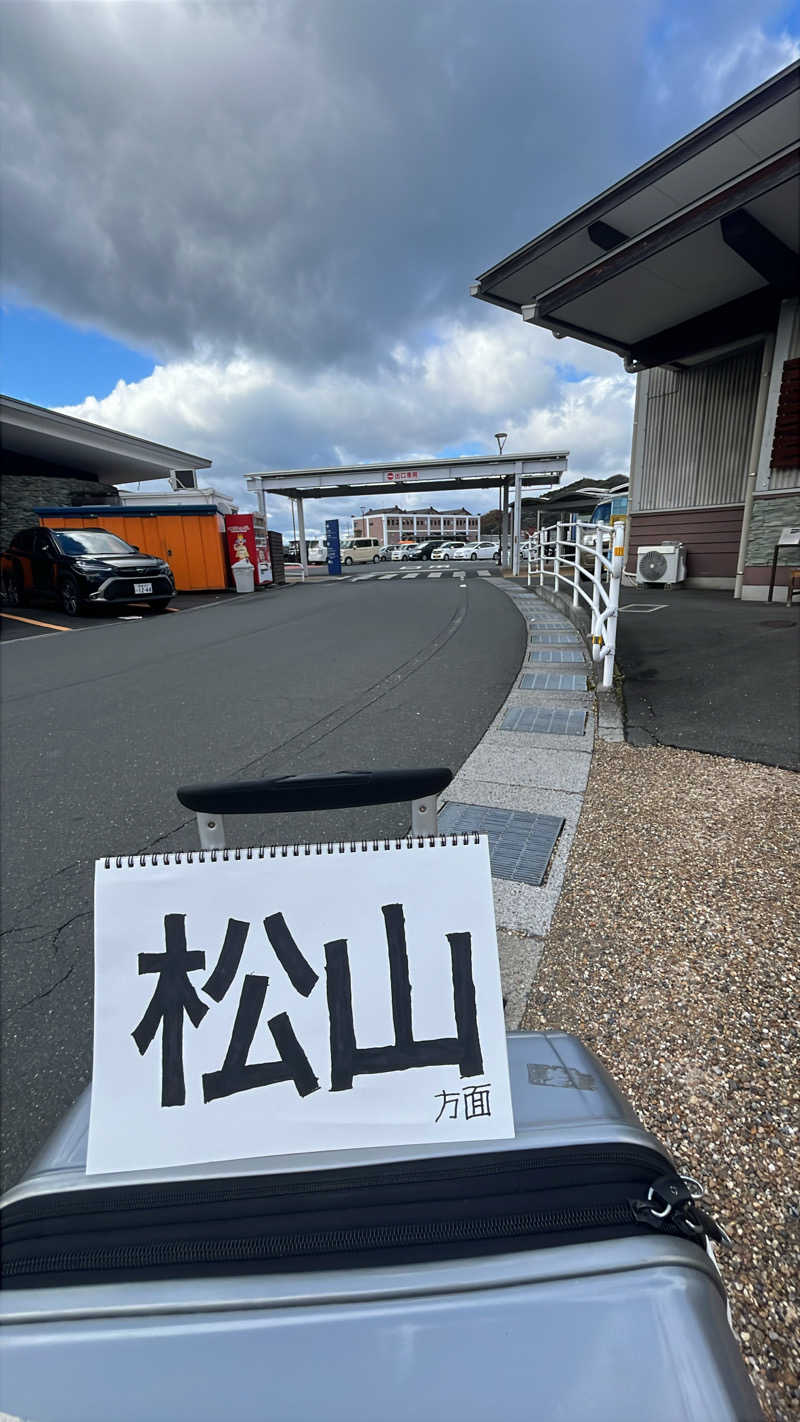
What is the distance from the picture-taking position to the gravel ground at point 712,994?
1.10 meters

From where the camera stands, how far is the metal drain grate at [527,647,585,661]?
19.1 ft

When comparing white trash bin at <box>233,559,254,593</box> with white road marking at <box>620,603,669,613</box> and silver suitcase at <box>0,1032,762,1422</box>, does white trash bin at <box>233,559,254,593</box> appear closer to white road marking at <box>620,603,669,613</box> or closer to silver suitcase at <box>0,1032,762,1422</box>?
white road marking at <box>620,603,669,613</box>

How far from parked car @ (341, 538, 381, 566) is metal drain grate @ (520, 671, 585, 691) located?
131ft

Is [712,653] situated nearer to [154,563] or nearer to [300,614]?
[300,614]

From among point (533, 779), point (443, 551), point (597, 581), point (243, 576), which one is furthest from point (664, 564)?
point (443, 551)

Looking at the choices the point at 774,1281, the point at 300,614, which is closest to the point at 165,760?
the point at 774,1281

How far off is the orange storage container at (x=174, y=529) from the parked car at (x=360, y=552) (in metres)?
27.6

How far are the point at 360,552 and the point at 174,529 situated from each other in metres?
28.8

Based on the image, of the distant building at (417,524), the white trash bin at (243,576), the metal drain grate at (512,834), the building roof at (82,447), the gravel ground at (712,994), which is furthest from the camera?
the distant building at (417,524)

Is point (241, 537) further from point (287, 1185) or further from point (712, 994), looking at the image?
point (287, 1185)

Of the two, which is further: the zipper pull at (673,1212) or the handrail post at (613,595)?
the handrail post at (613,595)

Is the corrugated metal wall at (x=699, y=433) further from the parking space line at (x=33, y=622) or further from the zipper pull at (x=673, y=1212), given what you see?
the zipper pull at (x=673, y=1212)

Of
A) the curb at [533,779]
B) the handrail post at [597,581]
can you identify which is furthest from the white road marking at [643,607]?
the handrail post at [597,581]

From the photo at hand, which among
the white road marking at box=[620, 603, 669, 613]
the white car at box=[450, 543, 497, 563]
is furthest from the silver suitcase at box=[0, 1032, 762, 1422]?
the white car at box=[450, 543, 497, 563]
